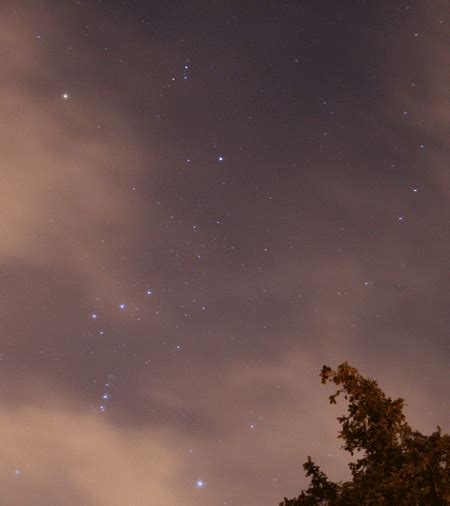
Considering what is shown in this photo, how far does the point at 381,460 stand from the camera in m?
12.5

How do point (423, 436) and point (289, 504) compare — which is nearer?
point (423, 436)

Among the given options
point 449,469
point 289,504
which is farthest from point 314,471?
point 449,469

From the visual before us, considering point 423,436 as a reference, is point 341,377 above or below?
above

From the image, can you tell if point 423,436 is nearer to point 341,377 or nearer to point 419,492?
point 419,492

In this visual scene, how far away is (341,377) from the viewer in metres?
13.5

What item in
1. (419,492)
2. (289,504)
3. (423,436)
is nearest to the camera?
(419,492)

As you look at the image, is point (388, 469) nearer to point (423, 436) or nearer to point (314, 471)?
point (423, 436)

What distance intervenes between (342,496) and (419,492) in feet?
5.35

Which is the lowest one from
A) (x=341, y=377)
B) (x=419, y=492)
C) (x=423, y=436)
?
(x=419, y=492)

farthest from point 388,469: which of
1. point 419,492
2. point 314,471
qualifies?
point 314,471

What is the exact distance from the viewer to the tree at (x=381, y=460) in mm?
11672

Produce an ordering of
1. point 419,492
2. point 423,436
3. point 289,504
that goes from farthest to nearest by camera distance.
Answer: point 289,504 → point 423,436 → point 419,492

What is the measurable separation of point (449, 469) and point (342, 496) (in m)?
2.22

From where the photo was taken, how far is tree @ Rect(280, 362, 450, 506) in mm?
11672
